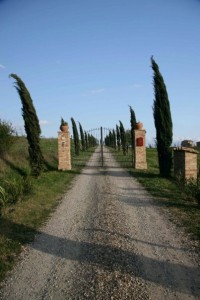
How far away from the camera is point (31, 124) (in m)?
16.9

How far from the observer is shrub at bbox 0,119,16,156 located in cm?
1769

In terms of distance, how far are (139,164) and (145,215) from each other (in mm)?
11590

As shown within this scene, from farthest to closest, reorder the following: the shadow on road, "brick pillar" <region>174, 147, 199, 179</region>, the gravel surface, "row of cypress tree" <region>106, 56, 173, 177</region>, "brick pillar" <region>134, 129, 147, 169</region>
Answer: "brick pillar" <region>134, 129, 147, 169</region> < "row of cypress tree" <region>106, 56, 173, 177</region> < "brick pillar" <region>174, 147, 199, 179</region> < the shadow on road < the gravel surface

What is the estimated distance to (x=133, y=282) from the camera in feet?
15.2

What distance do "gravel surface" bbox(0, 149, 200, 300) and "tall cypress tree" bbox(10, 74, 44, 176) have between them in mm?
8144

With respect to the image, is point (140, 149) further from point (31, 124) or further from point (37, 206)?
point (37, 206)

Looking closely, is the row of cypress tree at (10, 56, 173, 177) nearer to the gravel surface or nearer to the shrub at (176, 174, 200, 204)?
the shrub at (176, 174, 200, 204)

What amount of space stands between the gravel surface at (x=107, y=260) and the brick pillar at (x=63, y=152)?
10260 millimetres

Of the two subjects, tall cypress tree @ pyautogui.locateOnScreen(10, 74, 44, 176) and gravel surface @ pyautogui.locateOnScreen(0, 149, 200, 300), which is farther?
tall cypress tree @ pyautogui.locateOnScreen(10, 74, 44, 176)

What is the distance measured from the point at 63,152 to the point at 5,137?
3208 millimetres

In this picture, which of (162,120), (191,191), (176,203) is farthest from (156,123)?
(176,203)

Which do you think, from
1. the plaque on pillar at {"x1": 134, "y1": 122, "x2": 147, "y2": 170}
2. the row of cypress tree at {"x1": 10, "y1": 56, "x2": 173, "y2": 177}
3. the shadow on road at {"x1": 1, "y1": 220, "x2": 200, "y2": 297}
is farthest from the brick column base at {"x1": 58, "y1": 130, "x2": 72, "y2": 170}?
the shadow on road at {"x1": 1, "y1": 220, "x2": 200, "y2": 297}

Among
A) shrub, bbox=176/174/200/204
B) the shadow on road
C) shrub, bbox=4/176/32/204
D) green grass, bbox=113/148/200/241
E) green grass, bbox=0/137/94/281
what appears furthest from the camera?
shrub, bbox=176/174/200/204

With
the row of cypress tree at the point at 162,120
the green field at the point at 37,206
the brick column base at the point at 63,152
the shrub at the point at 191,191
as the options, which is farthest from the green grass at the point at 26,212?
the row of cypress tree at the point at 162,120
